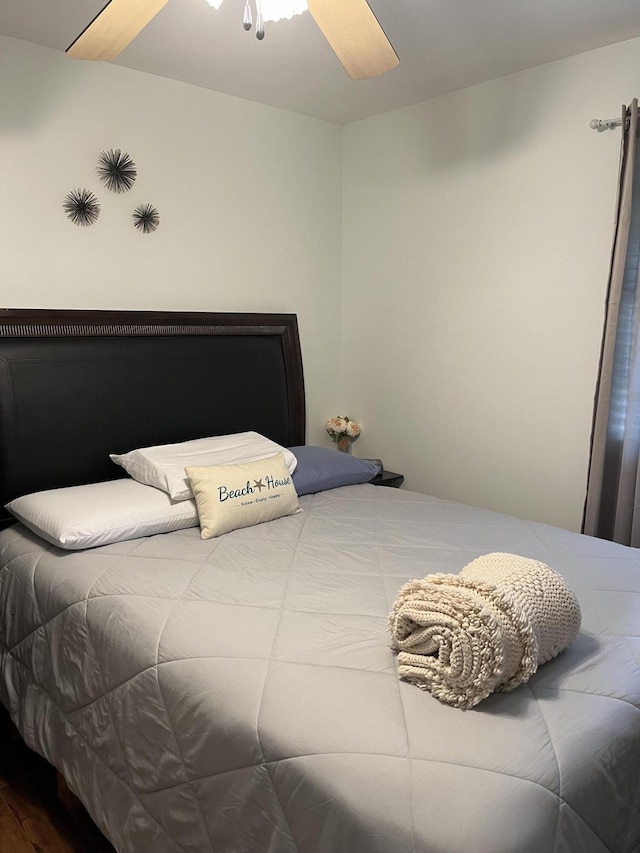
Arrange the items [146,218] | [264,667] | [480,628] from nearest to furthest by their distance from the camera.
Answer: [480,628] < [264,667] < [146,218]

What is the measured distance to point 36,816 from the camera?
2.03 metres

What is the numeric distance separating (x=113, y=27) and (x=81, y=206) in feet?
3.57

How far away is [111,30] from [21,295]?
46.7 inches

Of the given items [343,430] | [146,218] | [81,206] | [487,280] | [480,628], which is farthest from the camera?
[343,430]

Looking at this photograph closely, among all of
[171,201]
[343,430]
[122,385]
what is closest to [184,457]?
[122,385]

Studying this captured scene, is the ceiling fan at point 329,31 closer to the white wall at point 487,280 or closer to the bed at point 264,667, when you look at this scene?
the bed at point 264,667

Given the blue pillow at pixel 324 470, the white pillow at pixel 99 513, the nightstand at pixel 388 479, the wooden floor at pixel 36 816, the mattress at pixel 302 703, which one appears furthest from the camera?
the nightstand at pixel 388 479

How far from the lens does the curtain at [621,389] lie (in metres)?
2.58

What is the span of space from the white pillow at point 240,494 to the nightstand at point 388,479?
→ 94 centimetres

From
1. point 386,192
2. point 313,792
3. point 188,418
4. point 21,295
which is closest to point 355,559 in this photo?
point 313,792

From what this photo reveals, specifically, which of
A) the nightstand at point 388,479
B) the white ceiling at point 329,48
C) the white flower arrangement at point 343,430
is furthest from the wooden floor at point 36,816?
the white ceiling at point 329,48

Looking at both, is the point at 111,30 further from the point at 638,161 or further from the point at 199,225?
the point at 638,161

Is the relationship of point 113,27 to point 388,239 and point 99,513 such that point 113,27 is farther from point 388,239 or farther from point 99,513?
point 388,239

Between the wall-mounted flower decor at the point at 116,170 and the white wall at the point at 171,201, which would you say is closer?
the white wall at the point at 171,201
